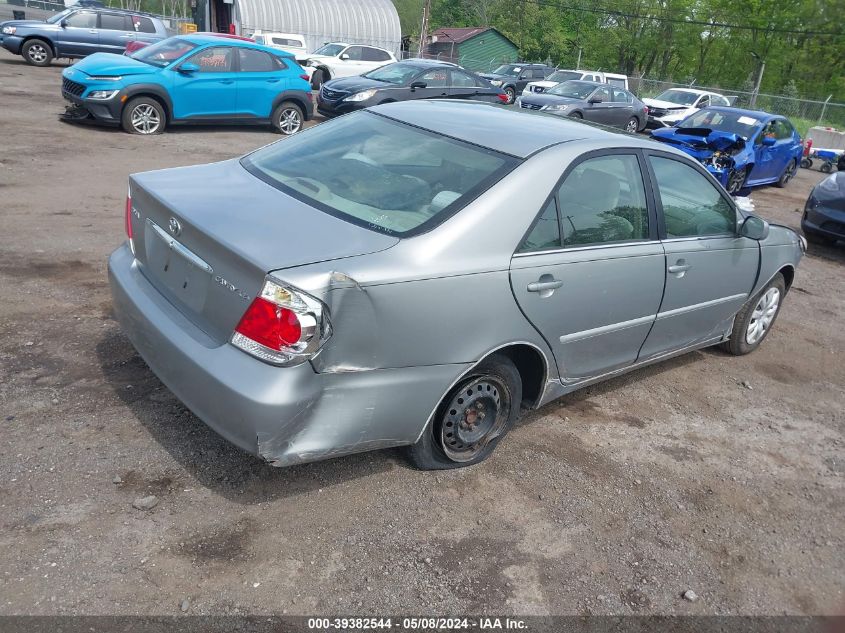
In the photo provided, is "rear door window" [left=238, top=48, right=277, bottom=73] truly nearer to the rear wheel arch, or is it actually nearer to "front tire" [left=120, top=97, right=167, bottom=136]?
"front tire" [left=120, top=97, right=167, bottom=136]

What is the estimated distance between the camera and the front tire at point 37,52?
19828mm

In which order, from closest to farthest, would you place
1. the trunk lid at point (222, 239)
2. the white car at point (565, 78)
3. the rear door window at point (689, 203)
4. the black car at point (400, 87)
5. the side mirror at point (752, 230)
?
the trunk lid at point (222, 239), the rear door window at point (689, 203), the side mirror at point (752, 230), the black car at point (400, 87), the white car at point (565, 78)

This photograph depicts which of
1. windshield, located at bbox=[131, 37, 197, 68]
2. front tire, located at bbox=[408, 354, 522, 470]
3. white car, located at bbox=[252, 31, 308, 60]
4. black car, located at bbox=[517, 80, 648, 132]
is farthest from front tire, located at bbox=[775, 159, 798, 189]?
white car, located at bbox=[252, 31, 308, 60]

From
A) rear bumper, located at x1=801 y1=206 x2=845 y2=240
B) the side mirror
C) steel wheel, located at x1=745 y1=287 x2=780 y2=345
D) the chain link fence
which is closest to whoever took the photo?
the side mirror

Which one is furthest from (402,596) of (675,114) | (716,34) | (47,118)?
(716,34)

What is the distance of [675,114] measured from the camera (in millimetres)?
23141

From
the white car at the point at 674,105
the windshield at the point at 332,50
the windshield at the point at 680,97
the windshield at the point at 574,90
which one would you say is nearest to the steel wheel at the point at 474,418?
the windshield at the point at 574,90

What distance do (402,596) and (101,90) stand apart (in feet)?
36.8

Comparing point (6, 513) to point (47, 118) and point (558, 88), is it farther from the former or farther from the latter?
point (558, 88)

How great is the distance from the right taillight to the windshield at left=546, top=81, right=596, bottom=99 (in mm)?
18293

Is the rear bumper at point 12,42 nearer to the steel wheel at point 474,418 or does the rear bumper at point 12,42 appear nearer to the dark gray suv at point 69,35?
the dark gray suv at point 69,35

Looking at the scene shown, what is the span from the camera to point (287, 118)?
47.6 ft

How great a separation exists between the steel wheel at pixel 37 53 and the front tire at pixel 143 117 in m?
10.3

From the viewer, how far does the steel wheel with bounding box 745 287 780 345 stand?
5.67 m
